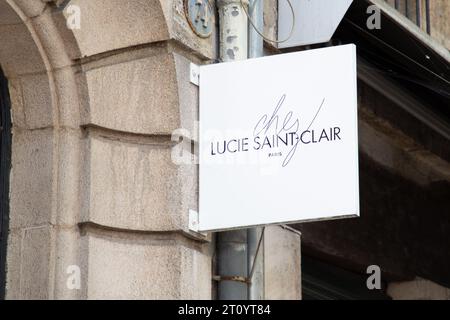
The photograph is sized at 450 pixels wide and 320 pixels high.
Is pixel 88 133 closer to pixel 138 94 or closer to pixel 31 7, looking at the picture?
pixel 138 94

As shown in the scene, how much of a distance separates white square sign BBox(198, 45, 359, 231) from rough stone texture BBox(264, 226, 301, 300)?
81cm

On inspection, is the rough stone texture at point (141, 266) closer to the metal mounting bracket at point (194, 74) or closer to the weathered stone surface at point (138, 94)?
the weathered stone surface at point (138, 94)

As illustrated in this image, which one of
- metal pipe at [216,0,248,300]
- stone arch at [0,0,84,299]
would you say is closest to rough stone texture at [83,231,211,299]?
stone arch at [0,0,84,299]

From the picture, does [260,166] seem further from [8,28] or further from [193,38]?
[8,28]

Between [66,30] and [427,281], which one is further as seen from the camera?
[427,281]

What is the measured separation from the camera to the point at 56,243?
7.36m

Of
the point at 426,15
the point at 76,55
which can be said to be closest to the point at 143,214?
the point at 76,55

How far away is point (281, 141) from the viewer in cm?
737

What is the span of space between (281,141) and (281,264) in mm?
1244

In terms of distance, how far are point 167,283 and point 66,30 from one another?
1.41m

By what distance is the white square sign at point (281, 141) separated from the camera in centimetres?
725

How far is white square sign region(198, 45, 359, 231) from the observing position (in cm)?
725

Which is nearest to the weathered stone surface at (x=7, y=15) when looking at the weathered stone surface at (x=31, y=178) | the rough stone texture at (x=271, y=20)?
the weathered stone surface at (x=31, y=178)

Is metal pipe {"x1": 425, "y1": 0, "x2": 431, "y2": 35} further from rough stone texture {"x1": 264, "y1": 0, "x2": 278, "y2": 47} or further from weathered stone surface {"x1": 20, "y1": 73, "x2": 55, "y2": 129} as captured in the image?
weathered stone surface {"x1": 20, "y1": 73, "x2": 55, "y2": 129}
